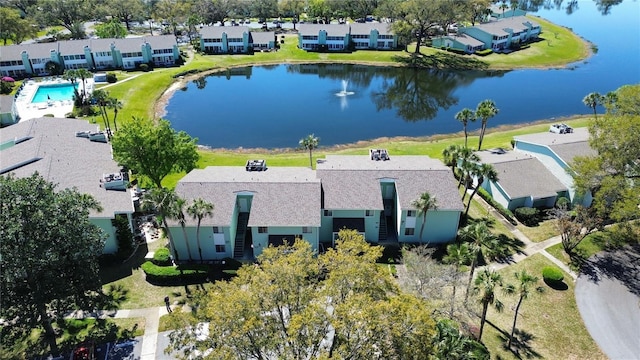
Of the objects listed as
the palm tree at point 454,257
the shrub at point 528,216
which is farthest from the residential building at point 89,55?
the shrub at point 528,216

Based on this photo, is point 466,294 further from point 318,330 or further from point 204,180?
point 204,180

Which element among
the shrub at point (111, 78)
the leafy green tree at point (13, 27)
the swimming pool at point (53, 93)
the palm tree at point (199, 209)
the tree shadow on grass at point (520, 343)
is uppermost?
the leafy green tree at point (13, 27)

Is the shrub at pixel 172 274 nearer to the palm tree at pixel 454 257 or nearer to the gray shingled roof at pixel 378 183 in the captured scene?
the gray shingled roof at pixel 378 183

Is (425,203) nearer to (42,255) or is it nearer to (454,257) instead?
(454,257)

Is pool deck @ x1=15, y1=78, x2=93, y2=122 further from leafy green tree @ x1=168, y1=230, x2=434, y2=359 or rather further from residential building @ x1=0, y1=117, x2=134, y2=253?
leafy green tree @ x1=168, y1=230, x2=434, y2=359

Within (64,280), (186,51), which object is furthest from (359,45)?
(64,280)

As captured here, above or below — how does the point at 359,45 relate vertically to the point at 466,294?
above

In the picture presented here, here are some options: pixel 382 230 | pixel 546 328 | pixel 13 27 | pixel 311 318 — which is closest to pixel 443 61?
pixel 382 230
